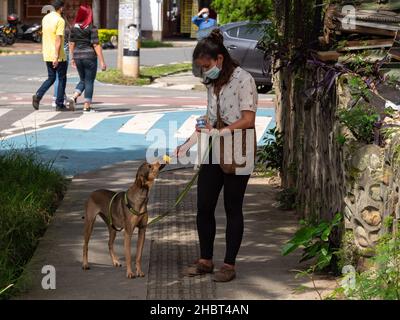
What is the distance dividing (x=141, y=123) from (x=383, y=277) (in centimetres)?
1121

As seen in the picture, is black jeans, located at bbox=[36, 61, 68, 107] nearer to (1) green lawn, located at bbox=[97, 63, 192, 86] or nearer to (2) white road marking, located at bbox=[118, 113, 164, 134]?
(2) white road marking, located at bbox=[118, 113, 164, 134]

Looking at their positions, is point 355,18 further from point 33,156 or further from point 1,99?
point 1,99

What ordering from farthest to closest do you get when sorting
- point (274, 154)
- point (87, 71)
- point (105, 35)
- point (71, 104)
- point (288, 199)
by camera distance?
point (105, 35) < point (71, 104) < point (87, 71) < point (274, 154) < point (288, 199)

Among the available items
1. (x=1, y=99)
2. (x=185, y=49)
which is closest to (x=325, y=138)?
(x=1, y=99)

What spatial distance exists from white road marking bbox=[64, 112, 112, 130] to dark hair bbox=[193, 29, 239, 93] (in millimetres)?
9206

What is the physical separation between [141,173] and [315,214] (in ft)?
6.41

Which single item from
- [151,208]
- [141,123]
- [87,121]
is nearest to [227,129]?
[151,208]

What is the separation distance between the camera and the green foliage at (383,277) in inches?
230

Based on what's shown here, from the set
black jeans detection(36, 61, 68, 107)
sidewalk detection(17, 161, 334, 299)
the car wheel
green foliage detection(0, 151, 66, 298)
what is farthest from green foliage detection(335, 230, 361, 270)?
the car wheel

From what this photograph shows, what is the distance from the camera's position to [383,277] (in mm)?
5992

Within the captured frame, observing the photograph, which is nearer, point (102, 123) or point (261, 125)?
point (261, 125)

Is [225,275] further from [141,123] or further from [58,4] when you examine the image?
[58,4]

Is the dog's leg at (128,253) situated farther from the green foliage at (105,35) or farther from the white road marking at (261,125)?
the green foliage at (105,35)

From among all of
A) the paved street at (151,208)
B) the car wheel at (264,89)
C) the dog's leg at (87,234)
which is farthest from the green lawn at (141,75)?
the dog's leg at (87,234)
